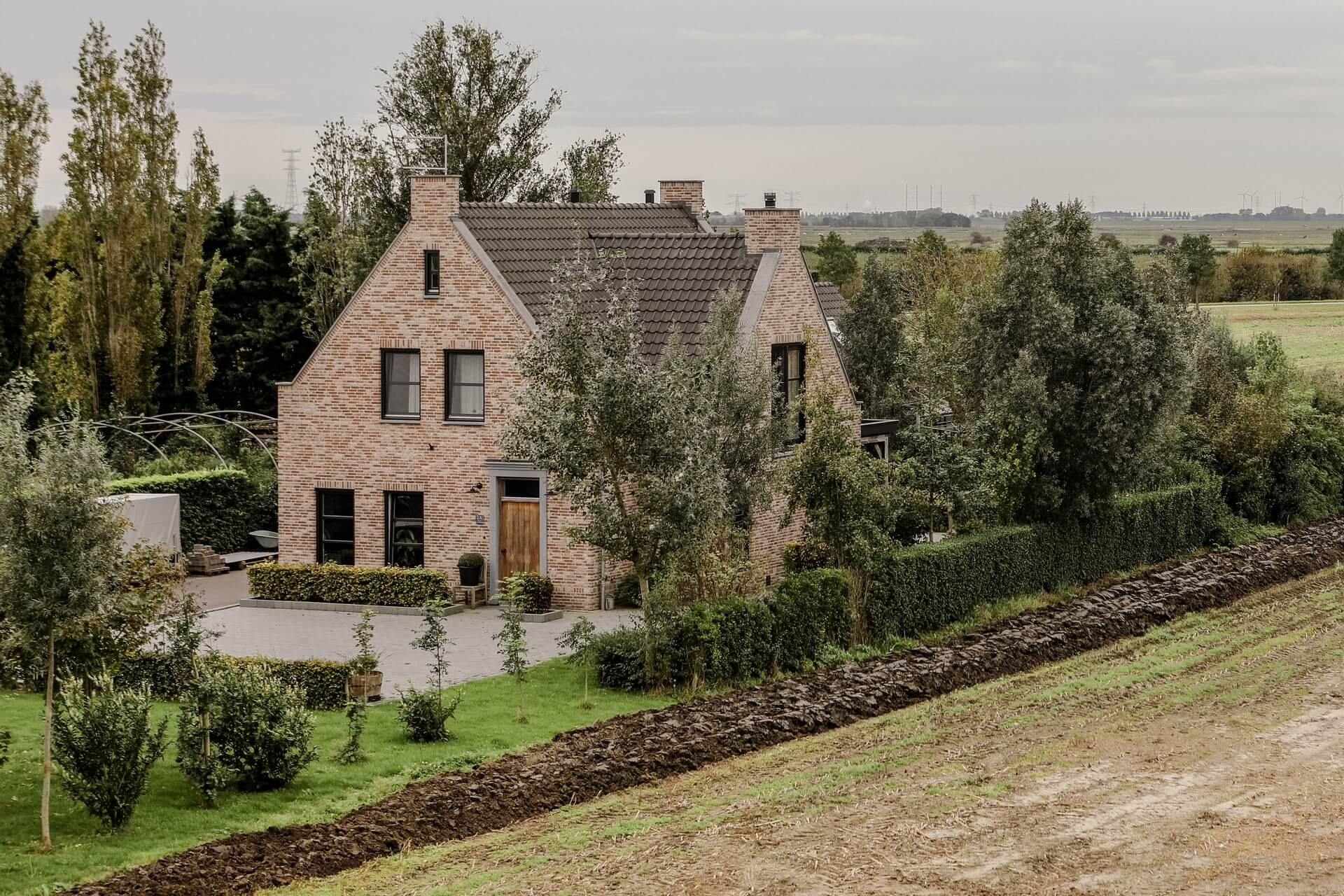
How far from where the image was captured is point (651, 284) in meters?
34.6

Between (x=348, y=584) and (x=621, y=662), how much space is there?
30.8ft

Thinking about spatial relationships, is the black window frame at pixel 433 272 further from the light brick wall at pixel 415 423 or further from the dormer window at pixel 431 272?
the light brick wall at pixel 415 423

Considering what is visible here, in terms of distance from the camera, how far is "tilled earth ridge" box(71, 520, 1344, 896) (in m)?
17.6

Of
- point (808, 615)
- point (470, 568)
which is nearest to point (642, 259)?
point (470, 568)

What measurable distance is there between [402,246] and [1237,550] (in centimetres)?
2258

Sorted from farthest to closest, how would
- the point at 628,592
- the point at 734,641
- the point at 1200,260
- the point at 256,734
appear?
1. the point at 1200,260
2. the point at 628,592
3. the point at 734,641
4. the point at 256,734

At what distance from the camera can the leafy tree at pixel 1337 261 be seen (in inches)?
4390

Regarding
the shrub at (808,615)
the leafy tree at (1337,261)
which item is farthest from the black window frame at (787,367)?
the leafy tree at (1337,261)

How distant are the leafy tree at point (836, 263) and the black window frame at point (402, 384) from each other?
60.1 m

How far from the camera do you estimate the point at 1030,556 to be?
3450cm

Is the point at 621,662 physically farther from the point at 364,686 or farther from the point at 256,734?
the point at 256,734

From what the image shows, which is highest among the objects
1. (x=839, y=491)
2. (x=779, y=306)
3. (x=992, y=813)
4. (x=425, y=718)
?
(x=779, y=306)

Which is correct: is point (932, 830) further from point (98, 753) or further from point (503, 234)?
point (503, 234)

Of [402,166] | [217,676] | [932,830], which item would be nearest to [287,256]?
[402,166]
